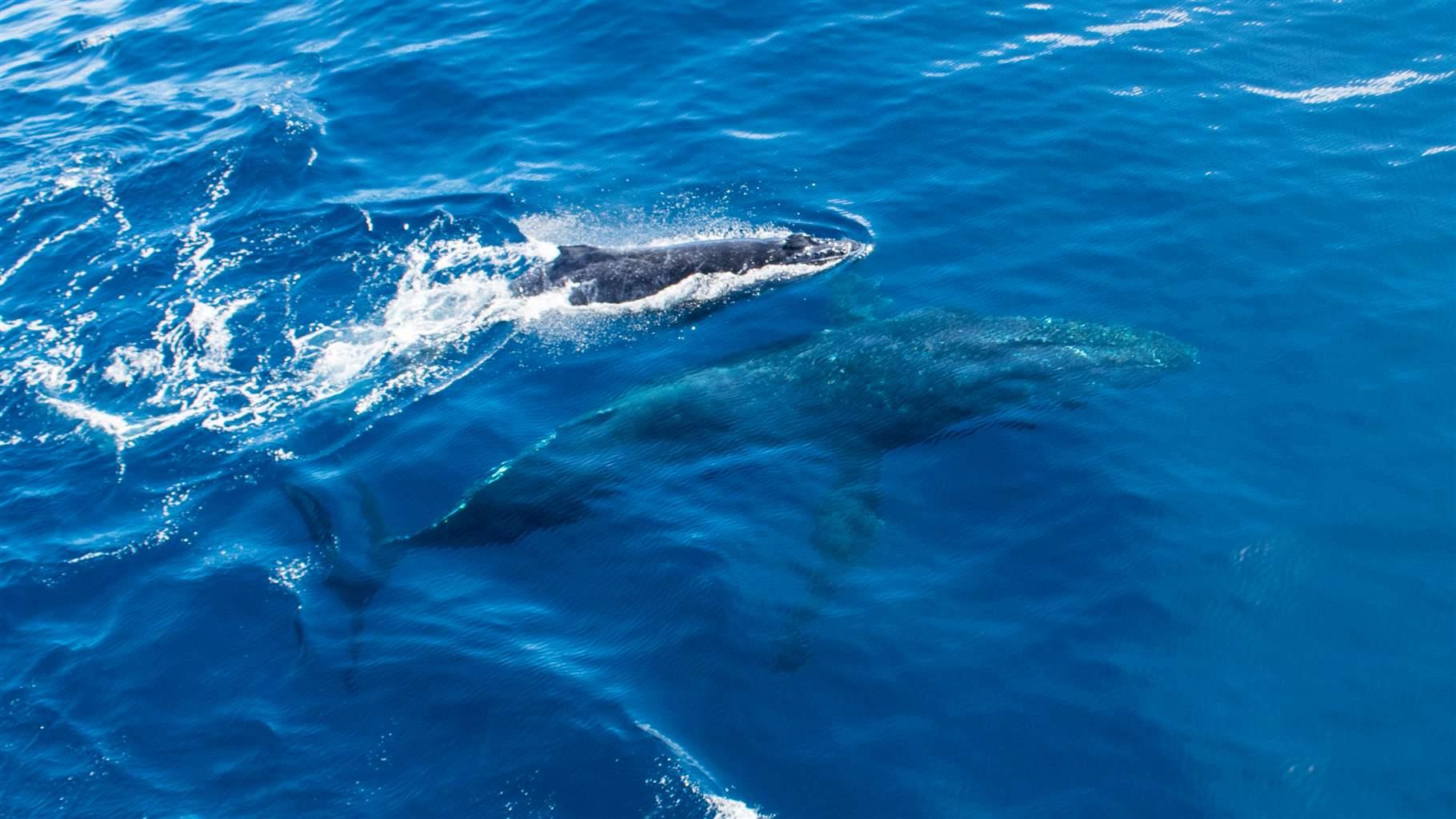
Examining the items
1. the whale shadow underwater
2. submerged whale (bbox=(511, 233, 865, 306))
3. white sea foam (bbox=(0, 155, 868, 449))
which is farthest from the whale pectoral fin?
submerged whale (bbox=(511, 233, 865, 306))

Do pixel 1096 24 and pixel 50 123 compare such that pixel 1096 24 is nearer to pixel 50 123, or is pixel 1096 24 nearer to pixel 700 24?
pixel 700 24

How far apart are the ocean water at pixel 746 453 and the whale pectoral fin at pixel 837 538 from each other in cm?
18

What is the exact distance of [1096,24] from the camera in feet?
132

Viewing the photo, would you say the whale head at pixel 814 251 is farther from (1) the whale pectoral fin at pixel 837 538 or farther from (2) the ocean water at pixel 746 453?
(1) the whale pectoral fin at pixel 837 538

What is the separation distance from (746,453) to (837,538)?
333 centimetres

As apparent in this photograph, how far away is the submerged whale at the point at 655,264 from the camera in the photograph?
102ft

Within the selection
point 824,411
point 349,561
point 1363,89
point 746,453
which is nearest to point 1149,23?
point 1363,89

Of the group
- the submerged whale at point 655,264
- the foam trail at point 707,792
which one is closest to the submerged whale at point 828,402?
the submerged whale at point 655,264

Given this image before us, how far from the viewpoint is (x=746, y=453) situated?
25.5 metres

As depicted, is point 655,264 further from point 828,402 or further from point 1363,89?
point 1363,89

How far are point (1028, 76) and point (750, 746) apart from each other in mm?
26915

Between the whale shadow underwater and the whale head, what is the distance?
3500mm

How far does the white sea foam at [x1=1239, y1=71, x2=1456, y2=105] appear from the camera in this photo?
34750 millimetres

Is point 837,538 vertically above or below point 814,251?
below
